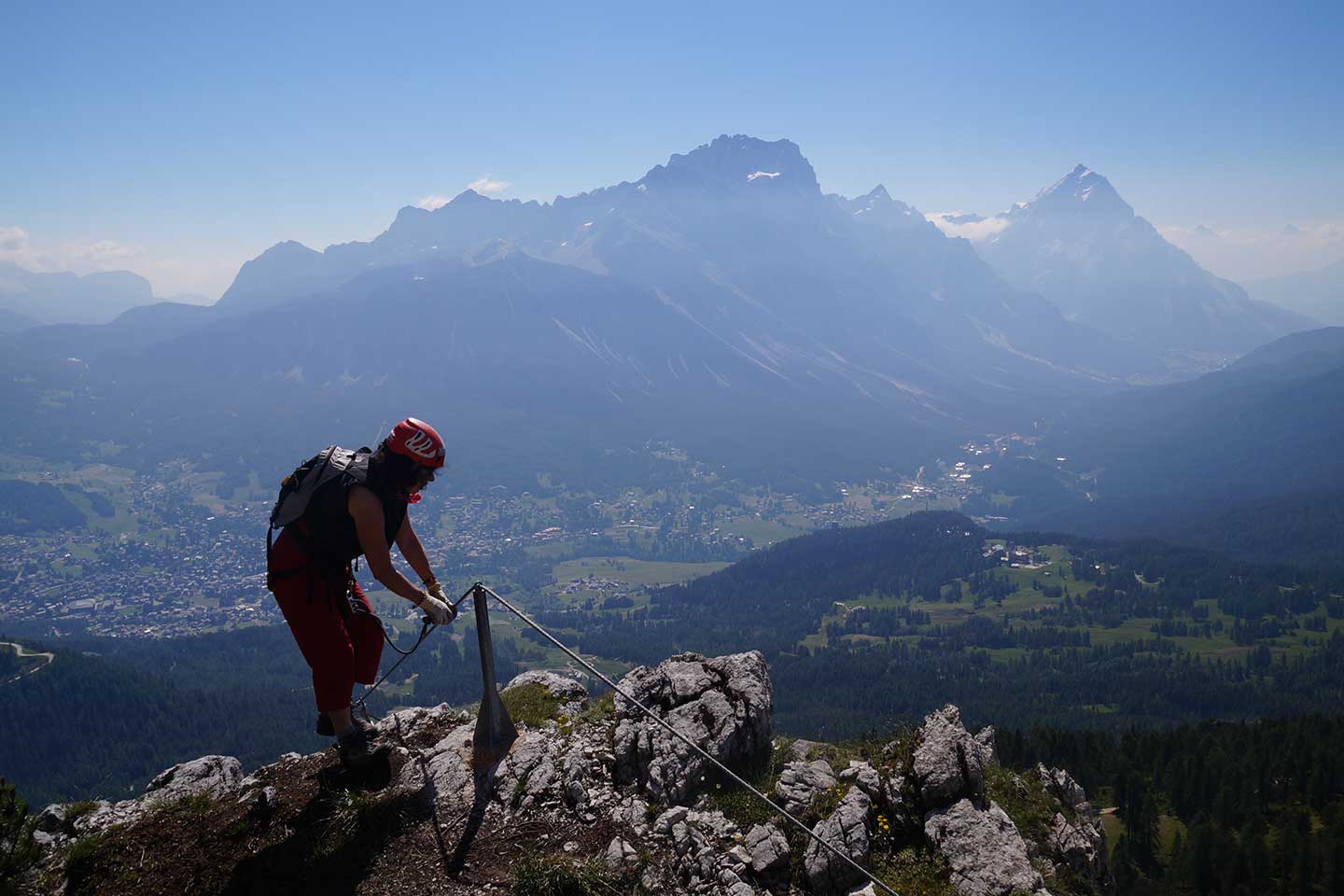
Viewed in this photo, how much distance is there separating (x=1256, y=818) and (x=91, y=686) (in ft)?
434

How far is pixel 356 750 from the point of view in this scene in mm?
9711

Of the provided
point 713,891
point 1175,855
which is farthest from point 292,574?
point 1175,855

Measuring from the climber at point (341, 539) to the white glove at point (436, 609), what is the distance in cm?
1

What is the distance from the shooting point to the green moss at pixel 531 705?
11570 millimetres

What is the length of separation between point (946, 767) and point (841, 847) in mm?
2086

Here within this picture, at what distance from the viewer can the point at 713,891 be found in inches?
322

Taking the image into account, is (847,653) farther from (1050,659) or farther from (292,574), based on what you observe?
(292,574)

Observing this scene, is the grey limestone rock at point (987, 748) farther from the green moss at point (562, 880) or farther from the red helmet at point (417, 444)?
the red helmet at point (417, 444)

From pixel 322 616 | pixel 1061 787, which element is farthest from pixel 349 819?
pixel 1061 787

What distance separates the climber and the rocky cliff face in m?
1.64

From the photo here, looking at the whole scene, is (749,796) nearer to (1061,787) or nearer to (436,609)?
(436,609)

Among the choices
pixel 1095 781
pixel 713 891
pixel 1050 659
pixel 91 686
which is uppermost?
pixel 713 891

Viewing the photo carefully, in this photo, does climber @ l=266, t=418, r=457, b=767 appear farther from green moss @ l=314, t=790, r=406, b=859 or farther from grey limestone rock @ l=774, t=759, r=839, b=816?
grey limestone rock @ l=774, t=759, r=839, b=816

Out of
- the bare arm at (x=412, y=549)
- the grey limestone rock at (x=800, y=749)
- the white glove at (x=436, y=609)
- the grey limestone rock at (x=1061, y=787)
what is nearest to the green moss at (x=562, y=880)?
the white glove at (x=436, y=609)
